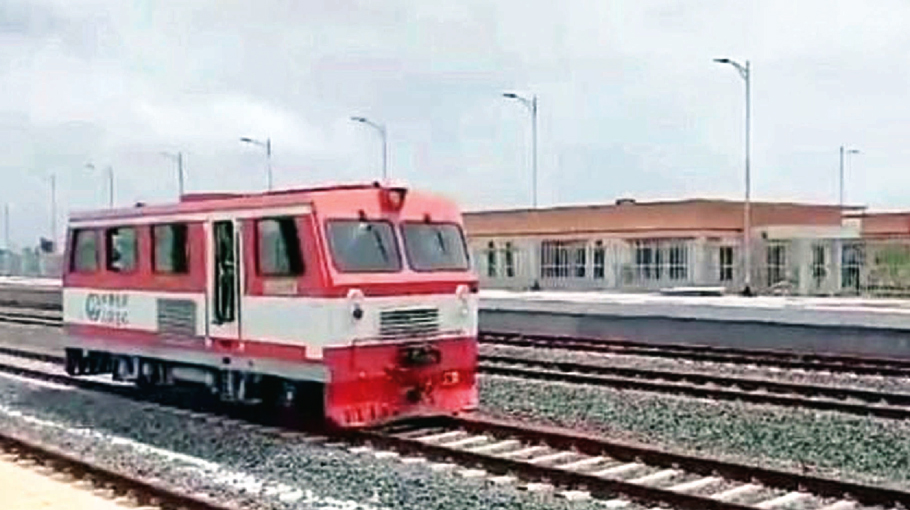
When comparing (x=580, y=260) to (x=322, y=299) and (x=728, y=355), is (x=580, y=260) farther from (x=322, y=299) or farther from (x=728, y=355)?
(x=322, y=299)

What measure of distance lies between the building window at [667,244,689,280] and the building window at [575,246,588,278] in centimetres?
514

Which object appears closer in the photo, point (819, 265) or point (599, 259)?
point (819, 265)

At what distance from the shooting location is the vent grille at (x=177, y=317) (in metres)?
15.0

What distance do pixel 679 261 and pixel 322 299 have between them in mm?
40089

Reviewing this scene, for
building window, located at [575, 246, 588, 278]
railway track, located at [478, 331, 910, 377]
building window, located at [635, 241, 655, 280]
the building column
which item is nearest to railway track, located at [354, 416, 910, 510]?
railway track, located at [478, 331, 910, 377]

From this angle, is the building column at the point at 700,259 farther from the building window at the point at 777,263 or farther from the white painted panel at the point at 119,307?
the white painted panel at the point at 119,307

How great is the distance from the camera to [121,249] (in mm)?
16688

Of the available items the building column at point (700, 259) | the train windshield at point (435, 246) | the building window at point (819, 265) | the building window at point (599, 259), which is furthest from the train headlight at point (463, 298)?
the building window at point (599, 259)

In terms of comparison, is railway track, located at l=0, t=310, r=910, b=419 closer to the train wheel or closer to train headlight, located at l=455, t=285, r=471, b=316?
train headlight, located at l=455, t=285, r=471, b=316

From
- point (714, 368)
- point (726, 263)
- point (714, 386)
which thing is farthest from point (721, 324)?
point (726, 263)

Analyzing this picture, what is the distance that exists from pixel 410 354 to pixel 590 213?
44.0 meters

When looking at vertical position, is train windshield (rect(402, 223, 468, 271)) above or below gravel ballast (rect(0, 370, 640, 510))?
above

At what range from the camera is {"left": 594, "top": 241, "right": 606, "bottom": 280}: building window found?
54.9 m

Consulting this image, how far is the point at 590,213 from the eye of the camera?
56906 millimetres
